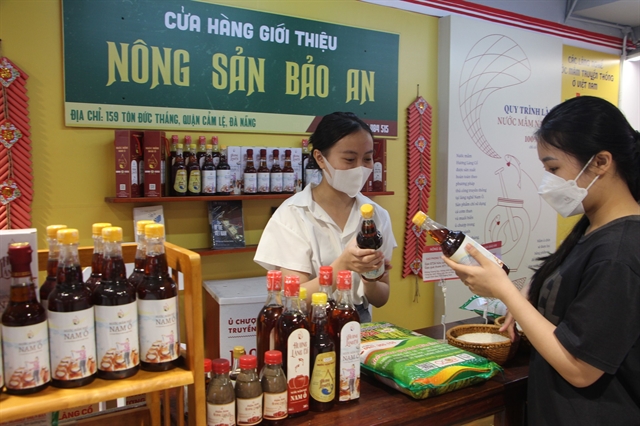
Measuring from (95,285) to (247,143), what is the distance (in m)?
2.44

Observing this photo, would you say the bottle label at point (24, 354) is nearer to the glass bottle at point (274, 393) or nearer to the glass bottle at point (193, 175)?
the glass bottle at point (274, 393)

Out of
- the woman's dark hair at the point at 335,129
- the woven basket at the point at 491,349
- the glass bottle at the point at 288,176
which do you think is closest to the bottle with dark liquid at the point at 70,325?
the woven basket at the point at 491,349

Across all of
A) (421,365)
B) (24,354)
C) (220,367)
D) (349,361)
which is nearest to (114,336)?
(24,354)

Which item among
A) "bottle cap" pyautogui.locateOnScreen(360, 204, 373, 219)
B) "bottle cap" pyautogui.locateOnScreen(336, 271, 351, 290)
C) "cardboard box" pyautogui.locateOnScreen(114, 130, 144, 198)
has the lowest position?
"bottle cap" pyautogui.locateOnScreen(336, 271, 351, 290)

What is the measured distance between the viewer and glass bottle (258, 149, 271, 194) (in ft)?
11.1

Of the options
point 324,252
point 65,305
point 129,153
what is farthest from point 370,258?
point 129,153

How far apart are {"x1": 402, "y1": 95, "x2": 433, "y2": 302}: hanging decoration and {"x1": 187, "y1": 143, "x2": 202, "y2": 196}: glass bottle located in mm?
1799

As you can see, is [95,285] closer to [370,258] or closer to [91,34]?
[370,258]

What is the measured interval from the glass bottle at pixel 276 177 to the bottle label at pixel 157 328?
7.60ft

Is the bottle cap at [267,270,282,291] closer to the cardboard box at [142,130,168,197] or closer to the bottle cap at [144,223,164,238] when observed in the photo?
the bottle cap at [144,223,164,238]

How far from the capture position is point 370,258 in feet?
5.77

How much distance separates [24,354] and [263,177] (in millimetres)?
2446

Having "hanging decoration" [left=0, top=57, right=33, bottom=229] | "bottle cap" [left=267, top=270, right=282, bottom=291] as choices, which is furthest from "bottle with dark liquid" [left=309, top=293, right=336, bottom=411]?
"hanging decoration" [left=0, top=57, right=33, bottom=229]

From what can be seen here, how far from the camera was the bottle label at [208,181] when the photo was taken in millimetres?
3211
